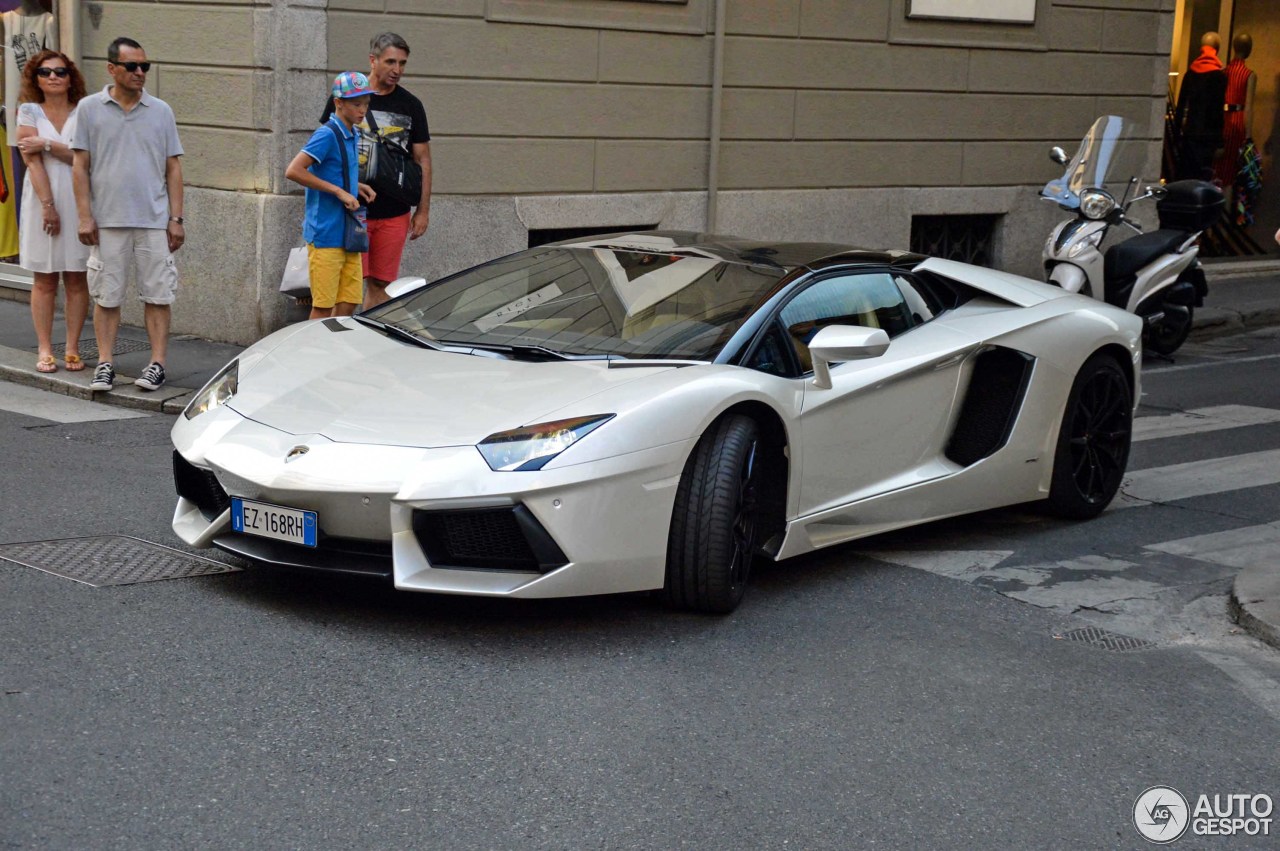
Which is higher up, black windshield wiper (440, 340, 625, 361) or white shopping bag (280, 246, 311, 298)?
black windshield wiper (440, 340, 625, 361)

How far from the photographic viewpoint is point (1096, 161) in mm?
11461

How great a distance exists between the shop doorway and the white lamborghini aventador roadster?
36.8 feet

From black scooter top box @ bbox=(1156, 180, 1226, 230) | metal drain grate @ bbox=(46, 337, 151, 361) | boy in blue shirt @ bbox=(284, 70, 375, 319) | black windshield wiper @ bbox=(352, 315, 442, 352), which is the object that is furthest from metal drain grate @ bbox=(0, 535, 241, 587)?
black scooter top box @ bbox=(1156, 180, 1226, 230)

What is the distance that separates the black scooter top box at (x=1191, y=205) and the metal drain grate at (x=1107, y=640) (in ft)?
22.9

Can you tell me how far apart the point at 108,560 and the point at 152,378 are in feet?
10.7

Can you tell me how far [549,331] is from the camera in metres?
5.53

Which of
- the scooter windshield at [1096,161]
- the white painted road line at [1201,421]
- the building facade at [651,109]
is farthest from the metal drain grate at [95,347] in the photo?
the scooter windshield at [1096,161]

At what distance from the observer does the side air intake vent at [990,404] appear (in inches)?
244

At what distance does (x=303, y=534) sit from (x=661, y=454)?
1108 mm

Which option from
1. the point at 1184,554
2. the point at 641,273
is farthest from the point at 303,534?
the point at 1184,554

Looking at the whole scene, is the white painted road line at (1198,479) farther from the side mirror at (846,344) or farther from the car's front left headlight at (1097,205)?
the car's front left headlight at (1097,205)

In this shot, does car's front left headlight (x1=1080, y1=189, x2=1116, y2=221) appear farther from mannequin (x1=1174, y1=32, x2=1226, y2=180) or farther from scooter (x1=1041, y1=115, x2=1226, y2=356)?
mannequin (x1=1174, y1=32, x2=1226, y2=180)

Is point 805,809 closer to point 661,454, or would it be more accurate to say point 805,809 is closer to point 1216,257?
point 661,454

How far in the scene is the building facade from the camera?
33.2ft
